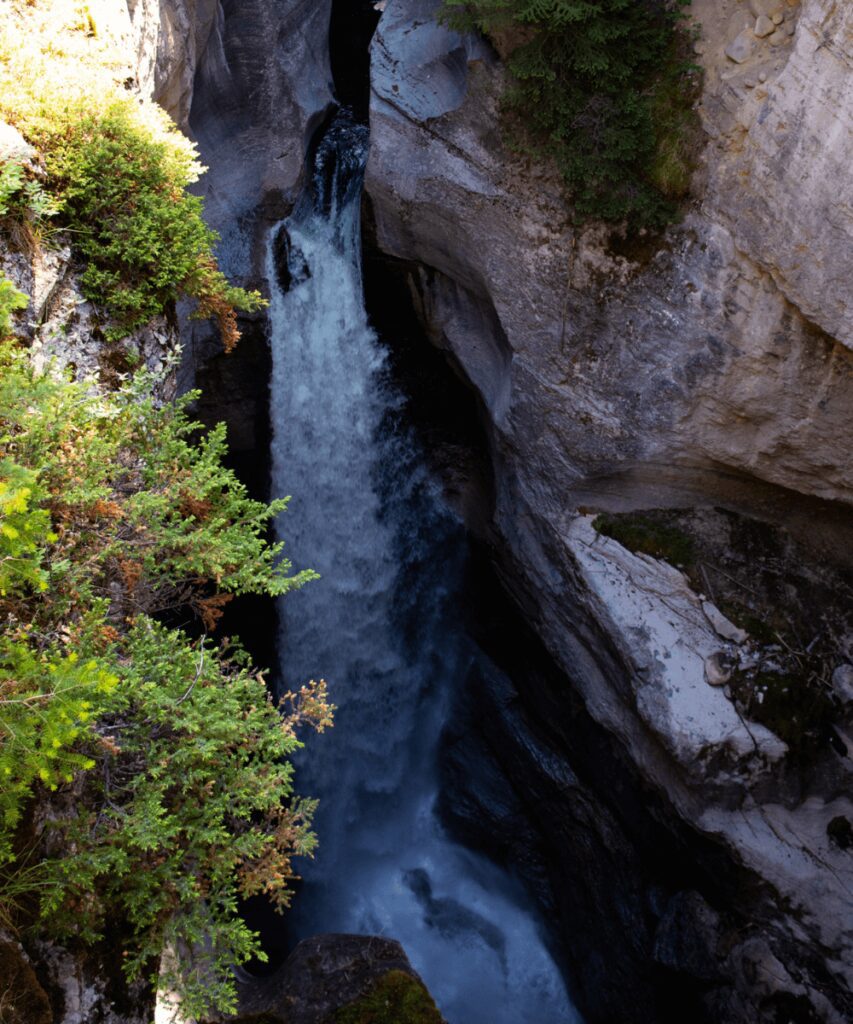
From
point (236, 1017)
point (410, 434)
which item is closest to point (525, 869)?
point (236, 1017)

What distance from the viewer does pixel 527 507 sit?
9.19 metres

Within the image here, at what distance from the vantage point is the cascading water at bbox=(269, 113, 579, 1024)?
10438mm

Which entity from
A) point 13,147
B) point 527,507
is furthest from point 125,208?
point 527,507

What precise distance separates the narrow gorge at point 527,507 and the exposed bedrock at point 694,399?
3 cm

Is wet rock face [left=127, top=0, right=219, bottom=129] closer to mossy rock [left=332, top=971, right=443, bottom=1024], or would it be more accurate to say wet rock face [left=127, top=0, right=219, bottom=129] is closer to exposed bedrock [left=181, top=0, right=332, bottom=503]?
exposed bedrock [left=181, top=0, right=332, bottom=503]

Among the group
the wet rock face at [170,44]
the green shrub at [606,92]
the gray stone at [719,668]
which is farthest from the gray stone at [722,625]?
the wet rock face at [170,44]

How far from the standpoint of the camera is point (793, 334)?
700 centimetres

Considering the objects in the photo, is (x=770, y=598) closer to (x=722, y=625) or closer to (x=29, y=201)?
(x=722, y=625)

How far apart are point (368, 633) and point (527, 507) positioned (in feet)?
12.0

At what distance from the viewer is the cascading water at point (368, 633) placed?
1044cm

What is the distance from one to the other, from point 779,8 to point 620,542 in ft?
17.4

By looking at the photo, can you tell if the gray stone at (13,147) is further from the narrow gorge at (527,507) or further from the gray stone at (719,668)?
the gray stone at (719,668)

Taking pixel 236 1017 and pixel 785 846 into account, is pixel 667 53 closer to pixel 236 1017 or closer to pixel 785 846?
pixel 785 846

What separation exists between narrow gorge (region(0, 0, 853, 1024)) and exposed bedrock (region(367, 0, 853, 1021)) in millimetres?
33
